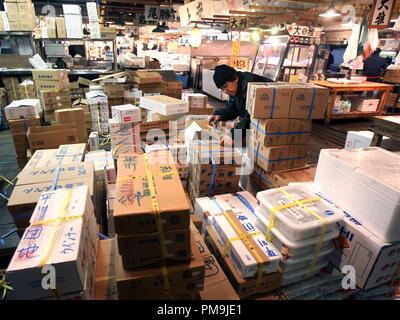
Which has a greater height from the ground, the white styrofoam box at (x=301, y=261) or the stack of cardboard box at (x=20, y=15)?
the stack of cardboard box at (x=20, y=15)

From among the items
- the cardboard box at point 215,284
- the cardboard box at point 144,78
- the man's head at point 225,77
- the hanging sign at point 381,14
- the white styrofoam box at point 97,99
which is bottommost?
the cardboard box at point 215,284

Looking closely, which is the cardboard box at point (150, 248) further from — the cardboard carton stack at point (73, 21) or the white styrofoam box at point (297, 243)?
the cardboard carton stack at point (73, 21)

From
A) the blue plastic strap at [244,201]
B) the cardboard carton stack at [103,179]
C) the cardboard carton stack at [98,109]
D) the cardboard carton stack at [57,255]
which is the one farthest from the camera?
the cardboard carton stack at [98,109]

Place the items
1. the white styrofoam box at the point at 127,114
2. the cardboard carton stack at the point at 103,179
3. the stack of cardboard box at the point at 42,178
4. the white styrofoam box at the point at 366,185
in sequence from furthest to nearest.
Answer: the white styrofoam box at the point at 127,114
the cardboard carton stack at the point at 103,179
the stack of cardboard box at the point at 42,178
the white styrofoam box at the point at 366,185

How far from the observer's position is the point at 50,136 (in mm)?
3750

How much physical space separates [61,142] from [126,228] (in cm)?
296

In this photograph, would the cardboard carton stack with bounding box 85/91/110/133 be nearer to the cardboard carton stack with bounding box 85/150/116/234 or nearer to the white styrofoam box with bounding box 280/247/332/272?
the cardboard carton stack with bounding box 85/150/116/234

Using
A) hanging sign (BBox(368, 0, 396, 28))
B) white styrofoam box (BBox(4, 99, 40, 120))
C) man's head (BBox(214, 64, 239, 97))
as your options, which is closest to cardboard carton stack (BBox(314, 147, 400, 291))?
man's head (BBox(214, 64, 239, 97))

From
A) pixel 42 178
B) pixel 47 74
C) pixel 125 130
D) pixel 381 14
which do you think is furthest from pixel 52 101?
pixel 381 14

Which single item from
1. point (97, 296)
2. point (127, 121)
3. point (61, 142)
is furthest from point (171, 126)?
point (97, 296)

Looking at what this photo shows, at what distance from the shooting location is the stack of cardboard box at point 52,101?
212 inches

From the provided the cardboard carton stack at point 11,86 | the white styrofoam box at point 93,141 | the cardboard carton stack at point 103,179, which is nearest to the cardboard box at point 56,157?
the cardboard carton stack at point 103,179

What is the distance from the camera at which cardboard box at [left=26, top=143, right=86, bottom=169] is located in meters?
3.01

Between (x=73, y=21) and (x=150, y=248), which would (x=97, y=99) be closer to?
(x=73, y=21)
